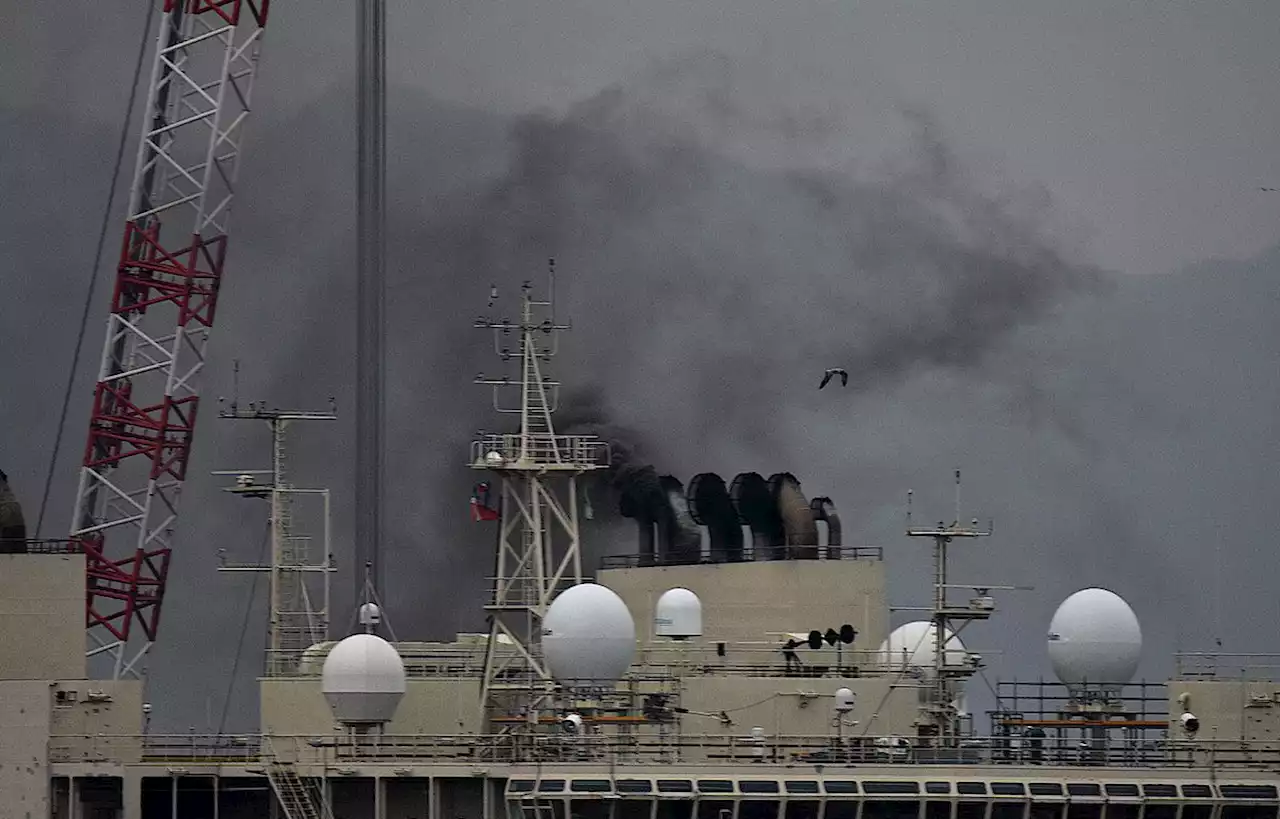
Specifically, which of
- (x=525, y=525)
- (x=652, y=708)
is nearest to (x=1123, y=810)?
(x=652, y=708)

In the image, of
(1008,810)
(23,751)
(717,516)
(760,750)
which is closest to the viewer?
(1008,810)

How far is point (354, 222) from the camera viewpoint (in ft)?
235

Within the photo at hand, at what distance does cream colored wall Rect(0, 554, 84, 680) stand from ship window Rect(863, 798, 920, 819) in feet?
51.0

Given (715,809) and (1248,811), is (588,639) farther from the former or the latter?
(1248,811)

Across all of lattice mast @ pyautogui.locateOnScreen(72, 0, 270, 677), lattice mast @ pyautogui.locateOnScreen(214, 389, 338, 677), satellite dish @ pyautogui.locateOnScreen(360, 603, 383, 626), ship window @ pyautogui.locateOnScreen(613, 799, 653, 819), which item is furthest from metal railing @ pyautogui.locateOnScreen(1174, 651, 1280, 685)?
lattice mast @ pyautogui.locateOnScreen(72, 0, 270, 677)

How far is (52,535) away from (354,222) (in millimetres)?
10400

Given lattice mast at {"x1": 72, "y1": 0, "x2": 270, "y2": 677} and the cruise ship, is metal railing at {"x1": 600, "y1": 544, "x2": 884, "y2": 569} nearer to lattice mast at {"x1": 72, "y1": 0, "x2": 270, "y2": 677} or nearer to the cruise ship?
the cruise ship

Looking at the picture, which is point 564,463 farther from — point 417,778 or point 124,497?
point 124,497

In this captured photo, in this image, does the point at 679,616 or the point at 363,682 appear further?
the point at 679,616

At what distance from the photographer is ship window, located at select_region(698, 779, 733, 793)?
153ft

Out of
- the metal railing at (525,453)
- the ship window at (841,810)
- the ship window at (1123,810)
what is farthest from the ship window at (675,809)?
the metal railing at (525,453)

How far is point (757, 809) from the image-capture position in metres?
46.9

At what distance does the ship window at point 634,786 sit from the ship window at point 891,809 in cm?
343

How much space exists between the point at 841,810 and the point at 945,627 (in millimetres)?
6406
